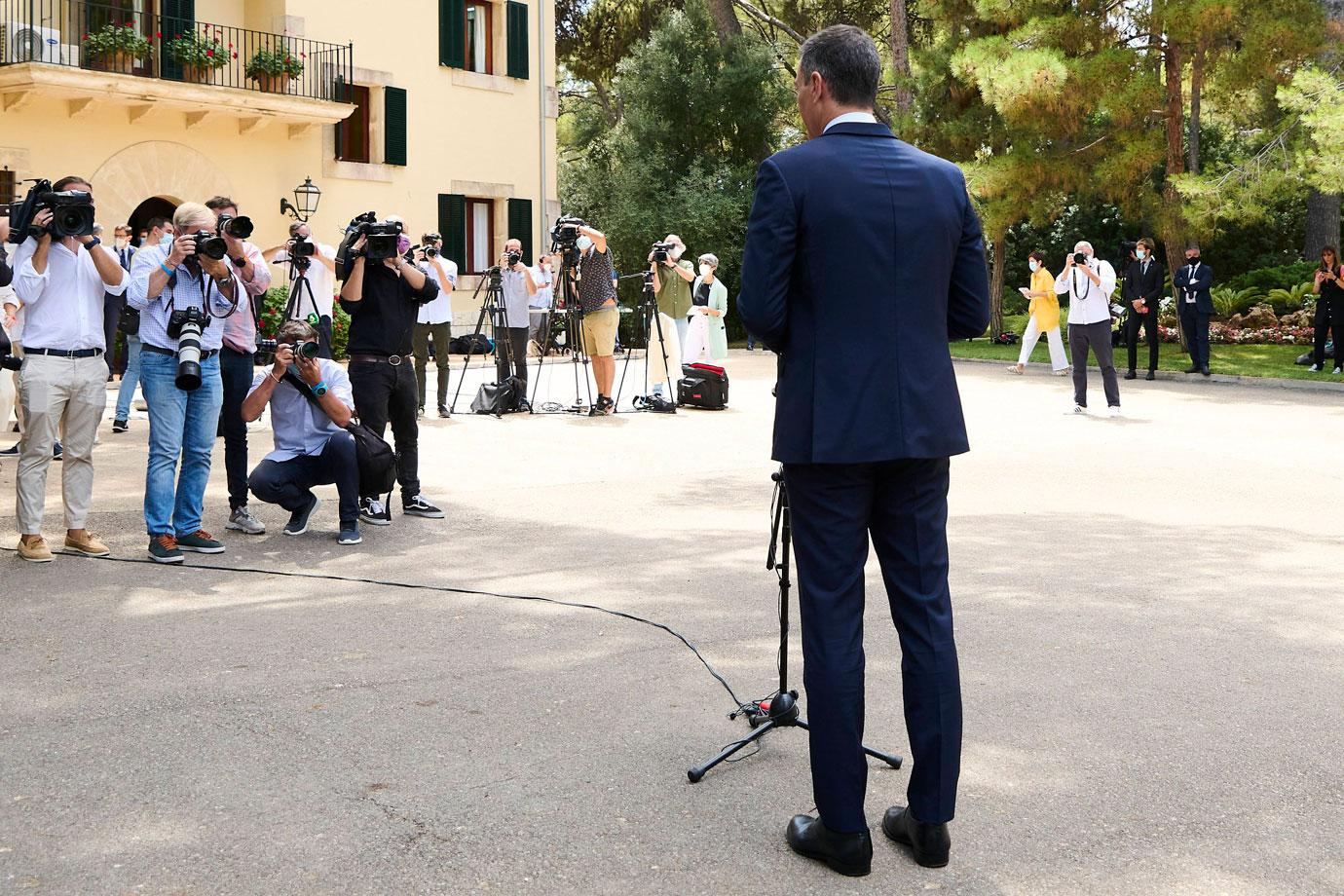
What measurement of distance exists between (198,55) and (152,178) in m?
2.08

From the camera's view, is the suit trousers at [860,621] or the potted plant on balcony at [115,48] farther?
the potted plant on balcony at [115,48]

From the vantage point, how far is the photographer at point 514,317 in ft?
52.2

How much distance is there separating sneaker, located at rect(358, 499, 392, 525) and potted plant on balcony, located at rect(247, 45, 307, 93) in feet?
55.6

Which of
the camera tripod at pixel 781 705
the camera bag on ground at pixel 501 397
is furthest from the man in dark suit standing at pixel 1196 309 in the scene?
the camera tripod at pixel 781 705

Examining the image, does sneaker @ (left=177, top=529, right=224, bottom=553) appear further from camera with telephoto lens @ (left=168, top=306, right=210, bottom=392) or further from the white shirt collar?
the white shirt collar

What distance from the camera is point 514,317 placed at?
16016 mm

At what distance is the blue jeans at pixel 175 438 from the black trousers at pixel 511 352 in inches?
313

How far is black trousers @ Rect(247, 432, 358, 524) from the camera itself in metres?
8.33

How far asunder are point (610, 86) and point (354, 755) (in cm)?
3469

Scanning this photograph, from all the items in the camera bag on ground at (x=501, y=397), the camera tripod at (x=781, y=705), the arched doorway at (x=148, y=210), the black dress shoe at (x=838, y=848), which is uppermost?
the arched doorway at (x=148, y=210)

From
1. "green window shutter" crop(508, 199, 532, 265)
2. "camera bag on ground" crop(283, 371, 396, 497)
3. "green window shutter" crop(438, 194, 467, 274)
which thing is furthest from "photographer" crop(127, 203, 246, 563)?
"green window shutter" crop(508, 199, 532, 265)

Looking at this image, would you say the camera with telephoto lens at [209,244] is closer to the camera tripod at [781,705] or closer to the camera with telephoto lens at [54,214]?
the camera with telephoto lens at [54,214]

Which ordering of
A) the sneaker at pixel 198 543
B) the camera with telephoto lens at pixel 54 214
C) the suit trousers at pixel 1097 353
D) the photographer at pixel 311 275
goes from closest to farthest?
the camera with telephoto lens at pixel 54 214, the sneaker at pixel 198 543, the photographer at pixel 311 275, the suit trousers at pixel 1097 353

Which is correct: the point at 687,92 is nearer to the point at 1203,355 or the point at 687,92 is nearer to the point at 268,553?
the point at 1203,355
